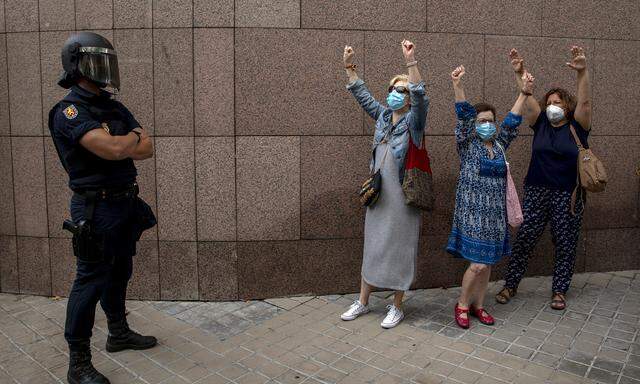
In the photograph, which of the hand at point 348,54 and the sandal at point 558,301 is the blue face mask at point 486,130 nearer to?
the hand at point 348,54

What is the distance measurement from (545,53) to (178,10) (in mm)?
3438

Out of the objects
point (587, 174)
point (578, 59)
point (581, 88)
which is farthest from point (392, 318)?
point (578, 59)

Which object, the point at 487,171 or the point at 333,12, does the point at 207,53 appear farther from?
the point at 487,171

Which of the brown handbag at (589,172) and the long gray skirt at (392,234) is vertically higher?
the brown handbag at (589,172)

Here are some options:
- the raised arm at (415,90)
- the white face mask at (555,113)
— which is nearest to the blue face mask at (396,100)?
the raised arm at (415,90)

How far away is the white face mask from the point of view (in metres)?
4.54

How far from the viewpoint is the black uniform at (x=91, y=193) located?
11.0ft

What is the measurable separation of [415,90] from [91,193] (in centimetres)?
226

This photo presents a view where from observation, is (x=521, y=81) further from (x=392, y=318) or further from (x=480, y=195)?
(x=392, y=318)

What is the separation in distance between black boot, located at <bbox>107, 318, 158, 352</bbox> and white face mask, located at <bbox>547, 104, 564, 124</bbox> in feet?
11.9

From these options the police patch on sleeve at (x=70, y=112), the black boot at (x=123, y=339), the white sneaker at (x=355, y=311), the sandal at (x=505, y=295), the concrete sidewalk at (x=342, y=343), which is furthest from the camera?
the sandal at (x=505, y=295)

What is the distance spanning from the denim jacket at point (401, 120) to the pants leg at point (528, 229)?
50.3 inches

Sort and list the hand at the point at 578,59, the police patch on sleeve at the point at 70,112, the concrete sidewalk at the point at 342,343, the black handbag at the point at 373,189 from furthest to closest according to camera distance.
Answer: the hand at the point at 578,59
the black handbag at the point at 373,189
the concrete sidewalk at the point at 342,343
the police patch on sleeve at the point at 70,112

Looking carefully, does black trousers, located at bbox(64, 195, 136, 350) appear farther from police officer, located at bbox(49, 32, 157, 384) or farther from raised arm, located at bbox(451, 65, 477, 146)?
raised arm, located at bbox(451, 65, 477, 146)
